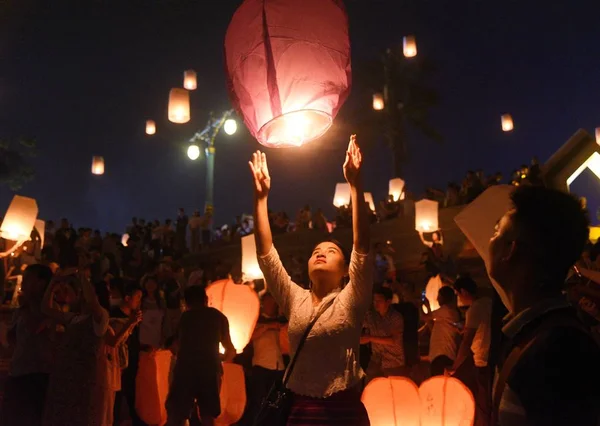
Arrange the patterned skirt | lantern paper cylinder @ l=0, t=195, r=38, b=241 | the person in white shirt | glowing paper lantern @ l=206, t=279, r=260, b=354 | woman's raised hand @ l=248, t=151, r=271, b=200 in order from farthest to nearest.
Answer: lantern paper cylinder @ l=0, t=195, r=38, b=241 < glowing paper lantern @ l=206, t=279, r=260, b=354 < the person in white shirt < woman's raised hand @ l=248, t=151, r=271, b=200 < the patterned skirt

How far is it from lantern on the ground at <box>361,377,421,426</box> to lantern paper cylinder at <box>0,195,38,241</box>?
698 centimetres

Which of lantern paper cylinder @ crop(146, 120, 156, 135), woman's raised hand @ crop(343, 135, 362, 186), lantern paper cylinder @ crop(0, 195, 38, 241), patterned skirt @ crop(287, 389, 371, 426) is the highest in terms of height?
lantern paper cylinder @ crop(146, 120, 156, 135)

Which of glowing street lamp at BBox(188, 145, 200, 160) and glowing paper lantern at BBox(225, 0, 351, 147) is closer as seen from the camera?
glowing paper lantern at BBox(225, 0, 351, 147)

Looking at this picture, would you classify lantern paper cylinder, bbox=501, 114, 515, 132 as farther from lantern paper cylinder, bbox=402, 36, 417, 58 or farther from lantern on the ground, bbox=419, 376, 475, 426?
lantern on the ground, bbox=419, 376, 475, 426

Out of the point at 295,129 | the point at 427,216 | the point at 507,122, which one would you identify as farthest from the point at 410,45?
the point at 295,129

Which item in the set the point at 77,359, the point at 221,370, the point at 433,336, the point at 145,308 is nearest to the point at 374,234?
the point at 145,308

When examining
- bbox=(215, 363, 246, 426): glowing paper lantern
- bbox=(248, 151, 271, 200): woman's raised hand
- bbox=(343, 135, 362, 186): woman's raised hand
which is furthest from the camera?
bbox=(215, 363, 246, 426): glowing paper lantern

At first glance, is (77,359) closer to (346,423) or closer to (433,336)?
(346,423)

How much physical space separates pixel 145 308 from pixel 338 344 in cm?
646

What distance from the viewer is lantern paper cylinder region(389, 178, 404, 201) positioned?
21.6m

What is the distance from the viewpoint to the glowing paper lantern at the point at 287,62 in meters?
3.35

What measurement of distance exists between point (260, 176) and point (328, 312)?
3.08 ft

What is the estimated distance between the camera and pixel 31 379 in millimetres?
4812

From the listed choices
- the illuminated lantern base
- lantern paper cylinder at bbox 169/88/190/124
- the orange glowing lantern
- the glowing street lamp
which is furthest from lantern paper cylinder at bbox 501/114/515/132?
the illuminated lantern base
